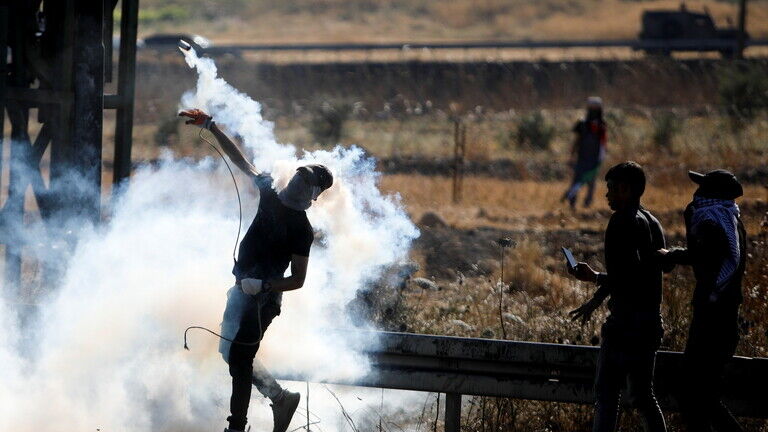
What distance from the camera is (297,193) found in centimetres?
699

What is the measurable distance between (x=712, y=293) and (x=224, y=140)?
3121 mm

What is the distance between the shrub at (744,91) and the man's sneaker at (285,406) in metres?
24.7

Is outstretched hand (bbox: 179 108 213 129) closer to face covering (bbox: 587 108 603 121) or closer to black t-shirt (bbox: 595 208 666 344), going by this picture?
black t-shirt (bbox: 595 208 666 344)

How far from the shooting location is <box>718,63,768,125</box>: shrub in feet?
102

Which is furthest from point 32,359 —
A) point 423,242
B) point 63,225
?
point 423,242

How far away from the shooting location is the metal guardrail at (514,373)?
7.28m

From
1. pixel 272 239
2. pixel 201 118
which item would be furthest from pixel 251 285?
pixel 201 118

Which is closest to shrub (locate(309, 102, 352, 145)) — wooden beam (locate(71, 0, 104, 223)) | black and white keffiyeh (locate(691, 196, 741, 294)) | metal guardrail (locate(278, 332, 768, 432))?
wooden beam (locate(71, 0, 104, 223))

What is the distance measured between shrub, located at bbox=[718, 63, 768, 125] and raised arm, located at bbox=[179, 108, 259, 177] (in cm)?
2458

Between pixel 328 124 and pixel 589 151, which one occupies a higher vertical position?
pixel 328 124

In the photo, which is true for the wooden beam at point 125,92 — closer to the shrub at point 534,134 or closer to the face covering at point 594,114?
the face covering at point 594,114

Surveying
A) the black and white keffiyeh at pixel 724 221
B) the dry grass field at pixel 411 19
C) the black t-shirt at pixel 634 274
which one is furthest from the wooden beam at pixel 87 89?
the dry grass field at pixel 411 19

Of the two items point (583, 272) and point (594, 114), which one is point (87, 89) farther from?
point (594, 114)

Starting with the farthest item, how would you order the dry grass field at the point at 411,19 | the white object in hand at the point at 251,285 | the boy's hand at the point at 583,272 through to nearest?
the dry grass field at the point at 411,19 < the white object in hand at the point at 251,285 < the boy's hand at the point at 583,272
